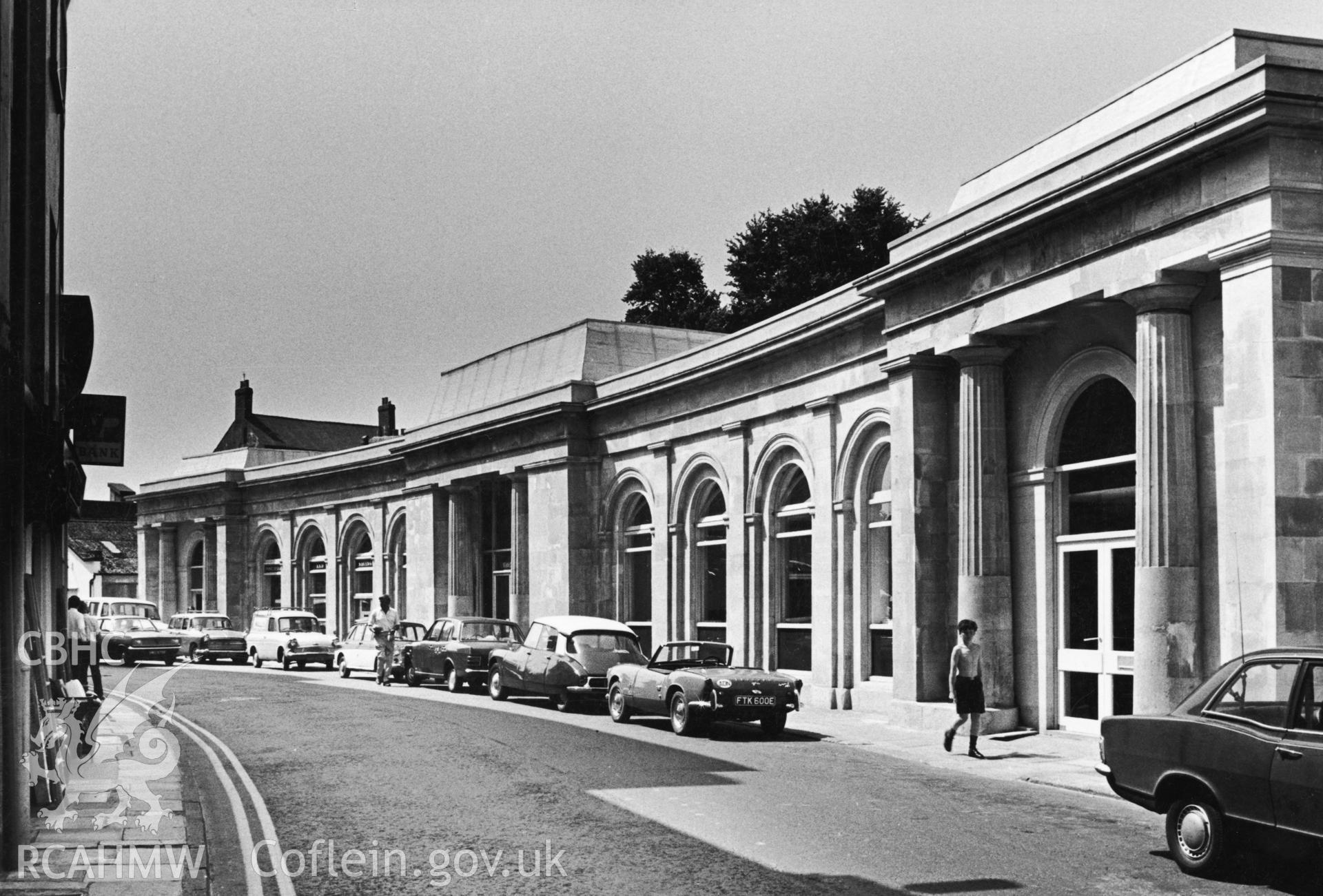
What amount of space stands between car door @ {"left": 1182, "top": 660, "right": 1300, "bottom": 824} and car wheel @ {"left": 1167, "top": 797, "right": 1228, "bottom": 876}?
0.15 metres

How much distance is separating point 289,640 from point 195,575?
23001mm

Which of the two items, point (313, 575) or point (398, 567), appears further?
point (313, 575)

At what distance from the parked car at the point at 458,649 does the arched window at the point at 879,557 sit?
7188 millimetres

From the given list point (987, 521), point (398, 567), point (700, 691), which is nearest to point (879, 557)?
point (987, 521)

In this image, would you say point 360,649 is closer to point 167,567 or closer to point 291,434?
point 167,567

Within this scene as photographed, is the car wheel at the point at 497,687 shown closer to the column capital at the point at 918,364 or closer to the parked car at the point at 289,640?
the column capital at the point at 918,364

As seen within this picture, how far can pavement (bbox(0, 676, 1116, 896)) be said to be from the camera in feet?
30.5

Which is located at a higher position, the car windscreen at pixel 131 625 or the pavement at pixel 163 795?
the pavement at pixel 163 795

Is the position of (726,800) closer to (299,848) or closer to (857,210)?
(299,848)

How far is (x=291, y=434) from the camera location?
315 feet

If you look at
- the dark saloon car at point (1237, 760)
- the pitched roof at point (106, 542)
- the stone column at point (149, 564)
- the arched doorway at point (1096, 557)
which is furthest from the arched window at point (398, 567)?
the dark saloon car at point (1237, 760)

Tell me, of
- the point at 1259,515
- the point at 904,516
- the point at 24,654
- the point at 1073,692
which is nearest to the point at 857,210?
the point at 904,516

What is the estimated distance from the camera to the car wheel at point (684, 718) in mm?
19391

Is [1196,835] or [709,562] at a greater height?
[709,562]
